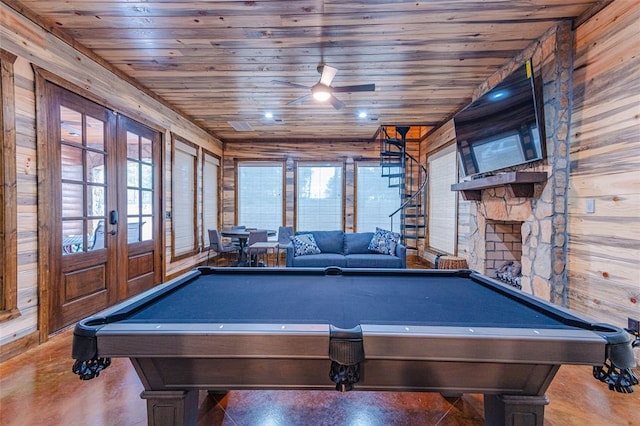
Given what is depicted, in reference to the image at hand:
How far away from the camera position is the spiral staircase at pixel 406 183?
6.16m

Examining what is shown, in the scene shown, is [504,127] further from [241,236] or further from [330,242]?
[241,236]

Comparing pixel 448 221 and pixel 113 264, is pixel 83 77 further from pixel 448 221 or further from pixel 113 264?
pixel 448 221

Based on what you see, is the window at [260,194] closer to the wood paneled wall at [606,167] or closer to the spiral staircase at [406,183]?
the spiral staircase at [406,183]

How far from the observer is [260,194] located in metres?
6.95

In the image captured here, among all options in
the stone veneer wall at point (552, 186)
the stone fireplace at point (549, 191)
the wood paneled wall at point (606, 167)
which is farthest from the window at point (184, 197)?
the wood paneled wall at point (606, 167)

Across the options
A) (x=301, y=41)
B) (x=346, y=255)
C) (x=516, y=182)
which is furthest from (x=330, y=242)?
(x=301, y=41)

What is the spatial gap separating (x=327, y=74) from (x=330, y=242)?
8.73 feet

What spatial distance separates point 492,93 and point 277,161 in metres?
4.66

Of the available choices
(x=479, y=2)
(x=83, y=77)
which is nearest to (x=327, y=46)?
(x=479, y=2)

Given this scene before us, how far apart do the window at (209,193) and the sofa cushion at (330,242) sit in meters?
2.54

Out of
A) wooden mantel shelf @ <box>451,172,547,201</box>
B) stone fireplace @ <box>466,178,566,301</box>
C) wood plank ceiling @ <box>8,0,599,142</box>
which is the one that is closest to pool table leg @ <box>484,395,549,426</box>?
stone fireplace @ <box>466,178,566,301</box>

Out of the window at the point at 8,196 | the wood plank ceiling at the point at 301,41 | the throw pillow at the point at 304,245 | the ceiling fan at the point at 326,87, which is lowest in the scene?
the throw pillow at the point at 304,245

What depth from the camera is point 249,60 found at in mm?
3240

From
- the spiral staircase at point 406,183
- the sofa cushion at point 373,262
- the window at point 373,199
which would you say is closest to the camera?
the sofa cushion at point 373,262
